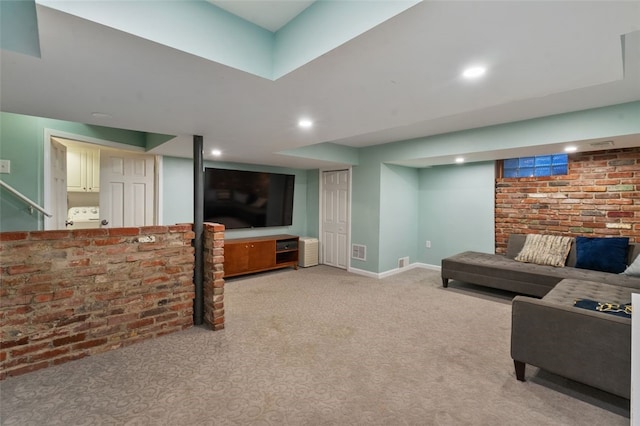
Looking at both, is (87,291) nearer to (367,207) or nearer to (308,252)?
(308,252)

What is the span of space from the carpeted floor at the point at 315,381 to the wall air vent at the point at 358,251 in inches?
74.3

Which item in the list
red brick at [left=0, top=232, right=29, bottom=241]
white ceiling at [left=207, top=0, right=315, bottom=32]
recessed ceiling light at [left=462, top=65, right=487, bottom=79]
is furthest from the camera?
red brick at [left=0, top=232, right=29, bottom=241]

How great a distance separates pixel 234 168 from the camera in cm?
512

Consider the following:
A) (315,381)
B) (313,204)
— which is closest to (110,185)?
(313,204)

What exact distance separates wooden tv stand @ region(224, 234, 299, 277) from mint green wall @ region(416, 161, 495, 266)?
2588 millimetres

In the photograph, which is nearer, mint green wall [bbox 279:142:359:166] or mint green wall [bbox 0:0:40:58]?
mint green wall [bbox 0:0:40:58]

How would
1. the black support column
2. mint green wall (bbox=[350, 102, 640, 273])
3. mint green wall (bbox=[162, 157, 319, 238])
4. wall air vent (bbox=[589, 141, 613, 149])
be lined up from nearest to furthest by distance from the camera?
1. the black support column
2. wall air vent (bbox=[589, 141, 613, 149])
3. mint green wall (bbox=[350, 102, 640, 273])
4. mint green wall (bbox=[162, 157, 319, 238])

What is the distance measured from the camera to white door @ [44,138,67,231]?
2990 mm

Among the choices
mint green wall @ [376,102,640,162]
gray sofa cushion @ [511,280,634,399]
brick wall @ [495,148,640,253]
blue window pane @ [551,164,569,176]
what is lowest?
gray sofa cushion @ [511,280,634,399]

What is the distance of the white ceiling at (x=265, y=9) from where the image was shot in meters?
1.42

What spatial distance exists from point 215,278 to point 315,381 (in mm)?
1397

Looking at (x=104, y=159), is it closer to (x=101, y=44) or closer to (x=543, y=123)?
(x=101, y=44)

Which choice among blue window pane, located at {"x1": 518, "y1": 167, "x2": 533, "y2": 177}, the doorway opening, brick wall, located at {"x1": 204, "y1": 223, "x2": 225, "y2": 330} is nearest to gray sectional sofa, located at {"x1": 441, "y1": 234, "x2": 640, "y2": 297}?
blue window pane, located at {"x1": 518, "y1": 167, "x2": 533, "y2": 177}

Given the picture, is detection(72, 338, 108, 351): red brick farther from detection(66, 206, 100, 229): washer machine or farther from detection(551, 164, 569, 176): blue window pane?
detection(551, 164, 569, 176): blue window pane
